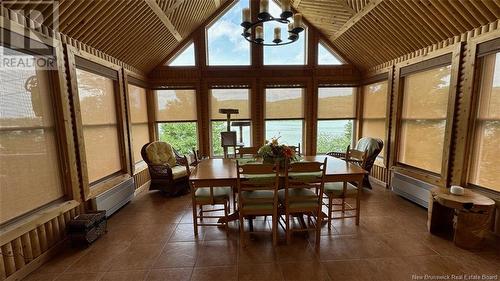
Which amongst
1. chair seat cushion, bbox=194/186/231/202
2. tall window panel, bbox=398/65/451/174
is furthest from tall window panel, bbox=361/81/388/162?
chair seat cushion, bbox=194/186/231/202

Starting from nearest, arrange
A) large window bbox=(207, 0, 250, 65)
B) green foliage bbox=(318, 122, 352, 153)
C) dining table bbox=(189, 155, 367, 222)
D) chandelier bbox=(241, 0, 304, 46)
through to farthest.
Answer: chandelier bbox=(241, 0, 304, 46), dining table bbox=(189, 155, 367, 222), large window bbox=(207, 0, 250, 65), green foliage bbox=(318, 122, 352, 153)

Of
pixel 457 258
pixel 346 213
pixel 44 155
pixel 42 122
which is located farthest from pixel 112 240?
pixel 457 258

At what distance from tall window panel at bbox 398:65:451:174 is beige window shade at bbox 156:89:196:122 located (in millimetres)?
4472

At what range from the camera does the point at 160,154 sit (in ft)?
14.7

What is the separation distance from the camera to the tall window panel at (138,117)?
4.46 metres

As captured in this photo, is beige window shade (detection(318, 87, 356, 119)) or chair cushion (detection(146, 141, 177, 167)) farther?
beige window shade (detection(318, 87, 356, 119))

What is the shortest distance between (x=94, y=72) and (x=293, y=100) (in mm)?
4072

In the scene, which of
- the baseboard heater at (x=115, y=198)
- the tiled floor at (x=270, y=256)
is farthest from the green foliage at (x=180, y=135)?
the tiled floor at (x=270, y=256)

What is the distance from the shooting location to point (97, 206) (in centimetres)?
306

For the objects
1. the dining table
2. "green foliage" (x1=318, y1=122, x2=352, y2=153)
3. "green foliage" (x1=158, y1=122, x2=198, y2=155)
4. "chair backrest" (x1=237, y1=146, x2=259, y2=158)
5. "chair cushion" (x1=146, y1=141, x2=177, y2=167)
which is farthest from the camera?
"green foliage" (x1=318, y1=122, x2=352, y2=153)

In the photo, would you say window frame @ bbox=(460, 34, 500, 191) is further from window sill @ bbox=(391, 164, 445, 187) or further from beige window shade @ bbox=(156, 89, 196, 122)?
beige window shade @ bbox=(156, 89, 196, 122)

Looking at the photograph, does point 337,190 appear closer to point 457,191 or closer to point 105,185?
point 457,191

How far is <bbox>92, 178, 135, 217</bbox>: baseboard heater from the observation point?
10.2ft

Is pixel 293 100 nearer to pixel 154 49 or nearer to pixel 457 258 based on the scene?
pixel 154 49
